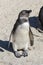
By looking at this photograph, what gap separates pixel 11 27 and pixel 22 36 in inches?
41.7

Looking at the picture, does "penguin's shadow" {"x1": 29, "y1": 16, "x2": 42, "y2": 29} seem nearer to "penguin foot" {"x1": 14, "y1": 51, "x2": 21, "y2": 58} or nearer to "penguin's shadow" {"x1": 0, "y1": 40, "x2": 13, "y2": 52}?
"penguin's shadow" {"x1": 0, "y1": 40, "x2": 13, "y2": 52}

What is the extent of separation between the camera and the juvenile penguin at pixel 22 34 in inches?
154

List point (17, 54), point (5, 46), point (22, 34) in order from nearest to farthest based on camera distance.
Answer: point (22, 34)
point (17, 54)
point (5, 46)

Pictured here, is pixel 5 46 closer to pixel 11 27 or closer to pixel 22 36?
pixel 22 36

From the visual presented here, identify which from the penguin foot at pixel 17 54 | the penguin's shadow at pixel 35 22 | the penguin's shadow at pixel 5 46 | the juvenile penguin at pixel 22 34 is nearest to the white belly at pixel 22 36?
the juvenile penguin at pixel 22 34

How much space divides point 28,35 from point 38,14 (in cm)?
168

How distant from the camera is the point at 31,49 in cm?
429

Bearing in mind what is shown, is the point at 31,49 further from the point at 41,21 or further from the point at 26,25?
the point at 41,21

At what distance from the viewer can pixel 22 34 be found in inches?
156

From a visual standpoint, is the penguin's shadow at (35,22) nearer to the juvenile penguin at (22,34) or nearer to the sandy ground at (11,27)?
the sandy ground at (11,27)

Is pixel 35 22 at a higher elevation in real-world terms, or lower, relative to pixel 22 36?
lower

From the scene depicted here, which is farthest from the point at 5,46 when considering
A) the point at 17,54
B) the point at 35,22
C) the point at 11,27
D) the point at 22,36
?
the point at 35,22

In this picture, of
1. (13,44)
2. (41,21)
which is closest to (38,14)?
(41,21)

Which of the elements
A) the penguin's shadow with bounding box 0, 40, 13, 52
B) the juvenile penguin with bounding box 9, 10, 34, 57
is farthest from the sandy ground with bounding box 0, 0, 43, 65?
the juvenile penguin with bounding box 9, 10, 34, 57
